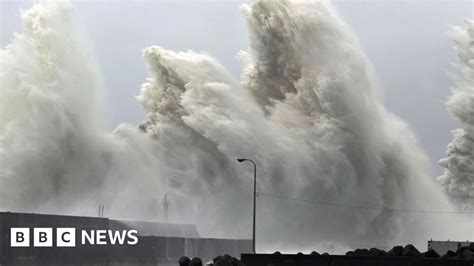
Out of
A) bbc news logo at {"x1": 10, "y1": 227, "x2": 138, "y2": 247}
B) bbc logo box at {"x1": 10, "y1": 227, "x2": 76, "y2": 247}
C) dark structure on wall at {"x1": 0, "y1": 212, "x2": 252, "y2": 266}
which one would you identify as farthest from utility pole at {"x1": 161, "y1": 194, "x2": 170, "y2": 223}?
bbc logo box at {"x1": 10, "y1": 227, "x2": 76, "y2": 247}

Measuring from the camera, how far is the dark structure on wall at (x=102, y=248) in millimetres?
44656

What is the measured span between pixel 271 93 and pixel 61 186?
76.5ft

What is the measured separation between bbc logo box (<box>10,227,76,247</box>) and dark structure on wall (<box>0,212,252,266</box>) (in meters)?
0.25

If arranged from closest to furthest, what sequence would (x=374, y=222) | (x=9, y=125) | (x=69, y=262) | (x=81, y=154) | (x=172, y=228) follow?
(x=69, y=262), (x=172, y=228), (x=9, y=125), (x=81, y=154), (x=374, y=222)

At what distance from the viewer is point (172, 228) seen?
223 ft

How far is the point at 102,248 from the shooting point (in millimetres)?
49688

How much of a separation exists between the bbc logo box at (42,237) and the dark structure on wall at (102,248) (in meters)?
0.25

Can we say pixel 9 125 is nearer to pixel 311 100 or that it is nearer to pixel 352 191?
pixel 311 100

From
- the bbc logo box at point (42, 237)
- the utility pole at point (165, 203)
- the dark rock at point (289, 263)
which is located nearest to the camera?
the dark rock at point (289, 263)

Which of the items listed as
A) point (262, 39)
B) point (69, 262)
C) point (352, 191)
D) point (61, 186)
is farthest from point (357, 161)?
point (69, 262)

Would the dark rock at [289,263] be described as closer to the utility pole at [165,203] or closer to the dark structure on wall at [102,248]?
the dark structure on wall at [102,248]

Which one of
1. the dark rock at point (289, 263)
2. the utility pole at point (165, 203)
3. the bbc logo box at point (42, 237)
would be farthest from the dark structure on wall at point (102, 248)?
the dark rock at point (289, 263)

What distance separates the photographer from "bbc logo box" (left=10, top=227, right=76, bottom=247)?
1751 inches

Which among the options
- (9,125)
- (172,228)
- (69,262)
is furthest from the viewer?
(9,125)
